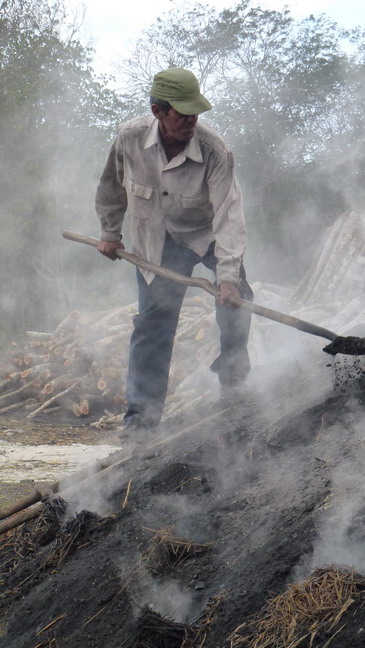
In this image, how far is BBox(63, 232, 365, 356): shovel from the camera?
3.74 metres

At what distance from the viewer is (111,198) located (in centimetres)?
470

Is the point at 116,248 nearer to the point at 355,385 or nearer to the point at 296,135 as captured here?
the point at 355,385

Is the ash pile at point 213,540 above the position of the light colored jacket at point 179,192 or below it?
below

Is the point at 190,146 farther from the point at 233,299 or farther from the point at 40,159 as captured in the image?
the point at 40,159

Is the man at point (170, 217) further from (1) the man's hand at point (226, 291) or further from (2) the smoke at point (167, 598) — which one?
(2) the smoke at point (167, 598)

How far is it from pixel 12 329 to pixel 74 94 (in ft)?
20.4

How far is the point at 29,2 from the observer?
54.5ft

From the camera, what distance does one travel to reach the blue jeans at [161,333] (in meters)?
4.70

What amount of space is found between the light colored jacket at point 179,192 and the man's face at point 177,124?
0.30 feet

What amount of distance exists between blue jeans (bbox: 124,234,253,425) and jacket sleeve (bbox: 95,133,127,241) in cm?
35

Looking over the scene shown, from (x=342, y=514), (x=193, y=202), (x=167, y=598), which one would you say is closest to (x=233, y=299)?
(x=193, y=202)

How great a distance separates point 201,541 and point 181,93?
238 cm

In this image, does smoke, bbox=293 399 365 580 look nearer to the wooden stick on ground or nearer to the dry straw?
the dry straw

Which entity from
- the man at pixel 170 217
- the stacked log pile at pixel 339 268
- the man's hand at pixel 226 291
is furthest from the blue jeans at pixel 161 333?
the stacked log pile at pixel 339 268
